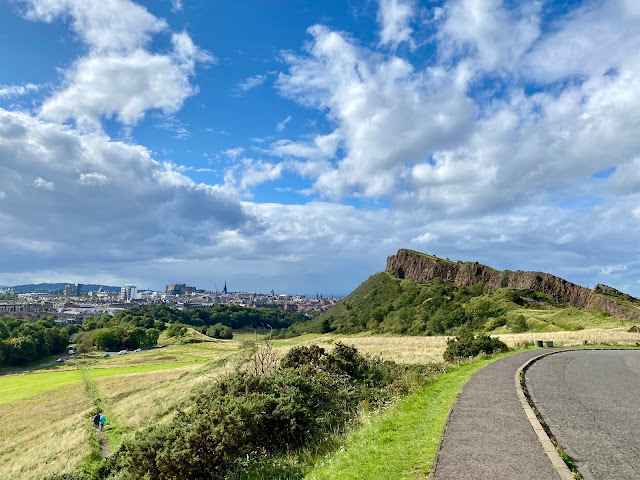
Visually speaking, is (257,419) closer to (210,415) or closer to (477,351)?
(210,415)

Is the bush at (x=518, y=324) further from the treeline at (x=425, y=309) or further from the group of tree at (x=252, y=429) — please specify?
the group of tree at (x=252, y=429)

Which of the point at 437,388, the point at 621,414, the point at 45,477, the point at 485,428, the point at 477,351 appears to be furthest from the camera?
the point at 477,351

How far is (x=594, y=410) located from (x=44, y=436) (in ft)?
114

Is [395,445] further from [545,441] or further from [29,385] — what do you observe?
[29,385]

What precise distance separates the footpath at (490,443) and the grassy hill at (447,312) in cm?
5468

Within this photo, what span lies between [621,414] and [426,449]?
7.47 m

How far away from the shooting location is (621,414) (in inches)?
495

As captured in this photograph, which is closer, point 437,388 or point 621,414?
point 621,414

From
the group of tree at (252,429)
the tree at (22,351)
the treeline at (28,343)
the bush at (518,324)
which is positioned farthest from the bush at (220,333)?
the group of tree at (252,429)

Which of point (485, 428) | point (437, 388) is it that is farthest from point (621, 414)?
point (437, 388)

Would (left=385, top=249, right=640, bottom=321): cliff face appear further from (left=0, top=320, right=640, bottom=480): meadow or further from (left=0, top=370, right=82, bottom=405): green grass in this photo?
(left=0, top=370, right=82, bottom=405): green grass

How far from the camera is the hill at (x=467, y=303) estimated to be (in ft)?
220

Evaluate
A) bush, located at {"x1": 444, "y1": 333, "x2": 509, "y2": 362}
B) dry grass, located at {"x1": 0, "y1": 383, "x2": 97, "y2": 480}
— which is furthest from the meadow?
bush, located at {"x1": 444, "y1": 333, "x2": 509, "y2": 362}

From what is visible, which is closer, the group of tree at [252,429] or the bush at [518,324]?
the group of tree at [252,429]
